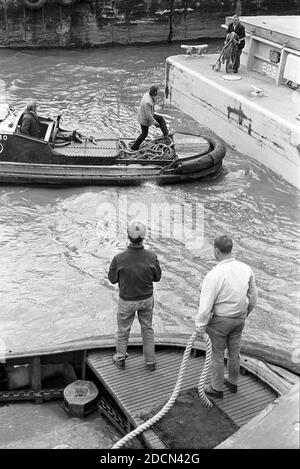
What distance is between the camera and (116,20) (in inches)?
910

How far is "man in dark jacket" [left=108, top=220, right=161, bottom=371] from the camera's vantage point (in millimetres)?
5434

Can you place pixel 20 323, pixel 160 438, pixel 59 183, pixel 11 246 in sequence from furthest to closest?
pixel 59 183, pixel 11 246, pixel 20 323, pixel 160 438

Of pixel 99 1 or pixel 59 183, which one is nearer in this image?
pixel 59 183

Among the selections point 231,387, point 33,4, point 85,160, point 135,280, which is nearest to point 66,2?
point 33,4

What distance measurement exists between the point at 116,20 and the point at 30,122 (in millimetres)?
13625

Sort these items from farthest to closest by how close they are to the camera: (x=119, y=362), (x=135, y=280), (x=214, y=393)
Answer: (x=119, y=362) → (x=135, y=280) → (x=214, y=393)

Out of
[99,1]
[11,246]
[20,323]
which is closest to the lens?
[20,323]

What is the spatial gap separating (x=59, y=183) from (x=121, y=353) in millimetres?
6079

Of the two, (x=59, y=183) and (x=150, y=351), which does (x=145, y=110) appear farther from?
(x=150, y=351)

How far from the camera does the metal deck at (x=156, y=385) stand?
5.21 metres

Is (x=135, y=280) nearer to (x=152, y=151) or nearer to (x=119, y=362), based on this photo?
(x=119, y=362)

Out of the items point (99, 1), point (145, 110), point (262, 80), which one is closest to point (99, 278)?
point (145, 110)

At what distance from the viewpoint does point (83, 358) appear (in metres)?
5.91

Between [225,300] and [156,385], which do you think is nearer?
[225,300]
